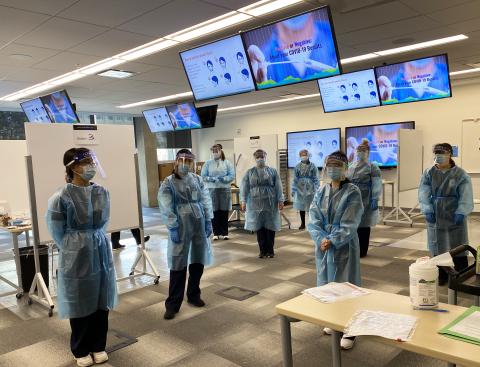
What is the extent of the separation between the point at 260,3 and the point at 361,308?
2690mm

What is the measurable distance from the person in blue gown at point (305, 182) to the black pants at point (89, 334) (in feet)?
15.0

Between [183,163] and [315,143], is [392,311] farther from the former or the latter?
[315,143]

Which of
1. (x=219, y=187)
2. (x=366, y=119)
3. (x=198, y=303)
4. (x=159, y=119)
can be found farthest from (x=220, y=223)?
(x=366, y=119)

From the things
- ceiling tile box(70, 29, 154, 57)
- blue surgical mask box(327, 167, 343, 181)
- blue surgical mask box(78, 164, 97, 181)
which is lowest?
blue surgical mask box(327, 167, 343, 181)

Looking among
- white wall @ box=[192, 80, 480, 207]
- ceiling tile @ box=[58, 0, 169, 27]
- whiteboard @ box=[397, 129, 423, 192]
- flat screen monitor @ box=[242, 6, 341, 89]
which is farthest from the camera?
white wall @ box=[192, 80, 480, 207]

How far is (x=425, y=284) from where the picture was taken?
1.54 metres

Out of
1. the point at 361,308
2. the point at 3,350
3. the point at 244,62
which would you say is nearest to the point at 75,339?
the point at 3,350

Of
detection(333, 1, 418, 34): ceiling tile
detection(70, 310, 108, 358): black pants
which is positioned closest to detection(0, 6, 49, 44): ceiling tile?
detection(70, 310, 108, 358): black pants

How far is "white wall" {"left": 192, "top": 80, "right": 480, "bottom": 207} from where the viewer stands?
25.4 feet

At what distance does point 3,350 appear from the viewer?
9.59 feet

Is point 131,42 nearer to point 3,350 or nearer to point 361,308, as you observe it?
point 3,350

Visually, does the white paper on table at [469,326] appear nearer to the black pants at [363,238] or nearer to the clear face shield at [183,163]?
the clear face shield at [183,163]

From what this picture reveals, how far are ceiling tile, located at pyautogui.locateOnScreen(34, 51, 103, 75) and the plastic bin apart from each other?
87.9 inches

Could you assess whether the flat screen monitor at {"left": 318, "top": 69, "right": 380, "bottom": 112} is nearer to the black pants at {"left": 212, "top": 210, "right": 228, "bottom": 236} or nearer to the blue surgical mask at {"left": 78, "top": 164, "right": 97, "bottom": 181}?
the black pants at {"left": 212, "top": 210, "right": 228, "bottom": 236}
